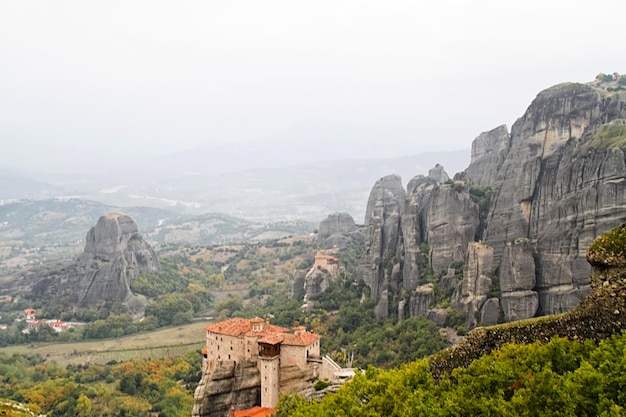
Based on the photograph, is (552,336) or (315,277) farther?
(315,277)

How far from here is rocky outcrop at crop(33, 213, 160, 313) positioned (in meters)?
85.2

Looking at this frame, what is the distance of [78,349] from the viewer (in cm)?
6612

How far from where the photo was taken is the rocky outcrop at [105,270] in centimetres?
8519

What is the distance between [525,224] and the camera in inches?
1633

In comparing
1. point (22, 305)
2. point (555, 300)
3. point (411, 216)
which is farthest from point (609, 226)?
point (22, 305)

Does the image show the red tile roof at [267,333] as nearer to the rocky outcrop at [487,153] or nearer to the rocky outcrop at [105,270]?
the rocky outcrop at [487,153]

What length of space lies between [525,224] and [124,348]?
154ft

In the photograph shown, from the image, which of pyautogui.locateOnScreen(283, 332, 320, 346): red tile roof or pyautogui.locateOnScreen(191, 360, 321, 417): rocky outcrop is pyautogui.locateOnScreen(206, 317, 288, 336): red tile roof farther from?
pyautogui.locateOnScreen(191, 360, 321, 417): rocky outcrop

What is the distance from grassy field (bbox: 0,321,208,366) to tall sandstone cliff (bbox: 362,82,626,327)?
76.0 ft

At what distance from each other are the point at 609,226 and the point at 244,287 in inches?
2633

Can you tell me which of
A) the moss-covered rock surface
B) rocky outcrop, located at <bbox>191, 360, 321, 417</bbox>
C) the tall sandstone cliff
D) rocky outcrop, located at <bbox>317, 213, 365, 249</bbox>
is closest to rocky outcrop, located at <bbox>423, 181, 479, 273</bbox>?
the tall sandstone cliff

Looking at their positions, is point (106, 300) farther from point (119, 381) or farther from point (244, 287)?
point (119, 381)

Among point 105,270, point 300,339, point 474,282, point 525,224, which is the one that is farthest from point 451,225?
point 105,270

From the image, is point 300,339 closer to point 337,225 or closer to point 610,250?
point 610,250
